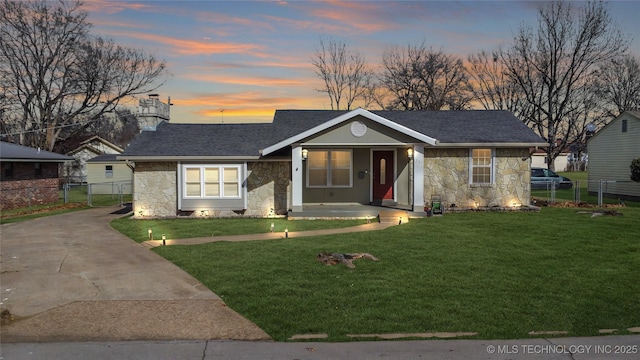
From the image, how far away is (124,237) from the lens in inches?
582

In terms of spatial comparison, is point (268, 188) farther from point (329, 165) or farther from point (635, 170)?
point (635, 170)

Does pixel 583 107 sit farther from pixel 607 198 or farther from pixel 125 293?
pixel 125 293

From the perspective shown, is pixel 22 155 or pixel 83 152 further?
pixel 83 152

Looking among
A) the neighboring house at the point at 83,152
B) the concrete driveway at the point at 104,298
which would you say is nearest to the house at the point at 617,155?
the concrete driveway at the point at 104,298

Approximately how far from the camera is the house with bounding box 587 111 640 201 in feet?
83.3

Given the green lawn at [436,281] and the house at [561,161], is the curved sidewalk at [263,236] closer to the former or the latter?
the green lawn at [436,281]

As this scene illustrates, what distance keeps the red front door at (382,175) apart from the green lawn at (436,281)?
224 inches

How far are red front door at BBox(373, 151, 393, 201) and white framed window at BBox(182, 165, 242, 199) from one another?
6.06 m

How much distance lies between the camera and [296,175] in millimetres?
18219

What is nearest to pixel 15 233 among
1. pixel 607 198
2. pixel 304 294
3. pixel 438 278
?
pixel 304 294

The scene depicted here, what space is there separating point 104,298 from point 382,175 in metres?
14.4

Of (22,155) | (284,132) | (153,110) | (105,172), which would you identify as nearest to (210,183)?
(284,132)

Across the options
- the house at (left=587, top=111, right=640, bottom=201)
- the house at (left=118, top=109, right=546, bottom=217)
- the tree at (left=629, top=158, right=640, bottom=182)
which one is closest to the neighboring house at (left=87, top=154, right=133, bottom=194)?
the house at (left=118, top=109, right=546, bottom=217)

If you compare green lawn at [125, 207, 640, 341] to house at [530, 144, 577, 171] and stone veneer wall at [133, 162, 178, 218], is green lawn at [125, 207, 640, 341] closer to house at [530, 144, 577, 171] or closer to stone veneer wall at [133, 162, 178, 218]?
stone veneer wall at [133, 162, 178, 218]
